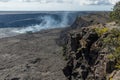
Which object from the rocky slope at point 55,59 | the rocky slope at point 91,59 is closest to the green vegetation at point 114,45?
the rocky slope at point 91,59

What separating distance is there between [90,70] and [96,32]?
8.97 m

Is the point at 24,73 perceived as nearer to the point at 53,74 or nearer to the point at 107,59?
the point at 53,74

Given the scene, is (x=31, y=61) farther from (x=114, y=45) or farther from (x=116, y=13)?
(x=114, y=45)

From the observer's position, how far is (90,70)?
8550cm

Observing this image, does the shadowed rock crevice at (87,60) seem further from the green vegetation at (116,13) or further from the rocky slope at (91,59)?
the green vegetation at (116,13)

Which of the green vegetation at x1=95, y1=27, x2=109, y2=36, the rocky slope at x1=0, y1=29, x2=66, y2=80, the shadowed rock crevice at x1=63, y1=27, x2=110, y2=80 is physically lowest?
the rocky slope at x1=0, y1=29, x2=66, y2=80

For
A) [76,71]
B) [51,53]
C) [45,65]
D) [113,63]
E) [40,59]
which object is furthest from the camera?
[51,53]

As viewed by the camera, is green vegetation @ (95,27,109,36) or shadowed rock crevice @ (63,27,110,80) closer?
shadowed rock crevice @ (63,27,110,80)

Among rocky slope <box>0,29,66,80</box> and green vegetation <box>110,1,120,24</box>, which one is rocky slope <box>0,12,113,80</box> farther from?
green vegetation <box>110,1,120,24</box>

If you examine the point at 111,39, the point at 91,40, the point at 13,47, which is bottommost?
the point at 13,47

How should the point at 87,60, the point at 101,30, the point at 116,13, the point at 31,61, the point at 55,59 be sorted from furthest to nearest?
the point at 55,59 < the point at 31,61 < the point at 87,60 < the point at 116,13 < the point at 101,30

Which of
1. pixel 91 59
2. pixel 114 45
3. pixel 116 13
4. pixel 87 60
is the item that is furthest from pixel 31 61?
pixel 114 45

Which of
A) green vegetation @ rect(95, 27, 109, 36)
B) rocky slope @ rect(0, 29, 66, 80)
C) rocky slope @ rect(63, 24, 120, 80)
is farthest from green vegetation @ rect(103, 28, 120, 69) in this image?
rocky slope @ rect(0, 29, 66, 80)

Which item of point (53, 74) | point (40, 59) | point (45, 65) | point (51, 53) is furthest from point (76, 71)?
point (51, 53)
